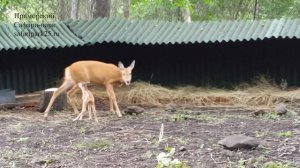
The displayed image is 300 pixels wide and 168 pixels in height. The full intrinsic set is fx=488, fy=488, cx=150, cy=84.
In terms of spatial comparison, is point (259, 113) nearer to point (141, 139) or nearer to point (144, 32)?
point (141, 139)

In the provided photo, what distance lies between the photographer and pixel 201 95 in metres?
11.9

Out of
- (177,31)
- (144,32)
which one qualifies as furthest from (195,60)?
(144,32)

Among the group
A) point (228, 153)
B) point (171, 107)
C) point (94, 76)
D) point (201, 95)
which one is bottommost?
point (171, 107)

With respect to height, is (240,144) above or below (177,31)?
below

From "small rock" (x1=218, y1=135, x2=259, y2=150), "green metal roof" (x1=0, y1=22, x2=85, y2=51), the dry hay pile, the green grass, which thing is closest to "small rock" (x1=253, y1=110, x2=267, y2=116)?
the dry hay pile

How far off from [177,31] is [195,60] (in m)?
0.99

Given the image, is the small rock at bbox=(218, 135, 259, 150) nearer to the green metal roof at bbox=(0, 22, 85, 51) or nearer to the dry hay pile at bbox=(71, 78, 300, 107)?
the dry hay pile at bbox=(71, 78, 300, 107)

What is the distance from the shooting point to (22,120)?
9.57 meters

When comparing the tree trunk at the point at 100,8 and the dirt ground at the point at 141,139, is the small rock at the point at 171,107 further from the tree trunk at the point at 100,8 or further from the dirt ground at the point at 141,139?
the tree trunk at the point at 100,8

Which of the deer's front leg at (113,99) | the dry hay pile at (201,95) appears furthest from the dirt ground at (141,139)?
the dry hay pile at (201,95)

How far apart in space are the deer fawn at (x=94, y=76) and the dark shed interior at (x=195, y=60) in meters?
2.23

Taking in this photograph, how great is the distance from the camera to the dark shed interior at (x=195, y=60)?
41.7 feet

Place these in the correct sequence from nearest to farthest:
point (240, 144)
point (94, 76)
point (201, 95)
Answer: point (240, 144) < point (94, 76) < point (201, 95)

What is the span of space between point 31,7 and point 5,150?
17.1 m
